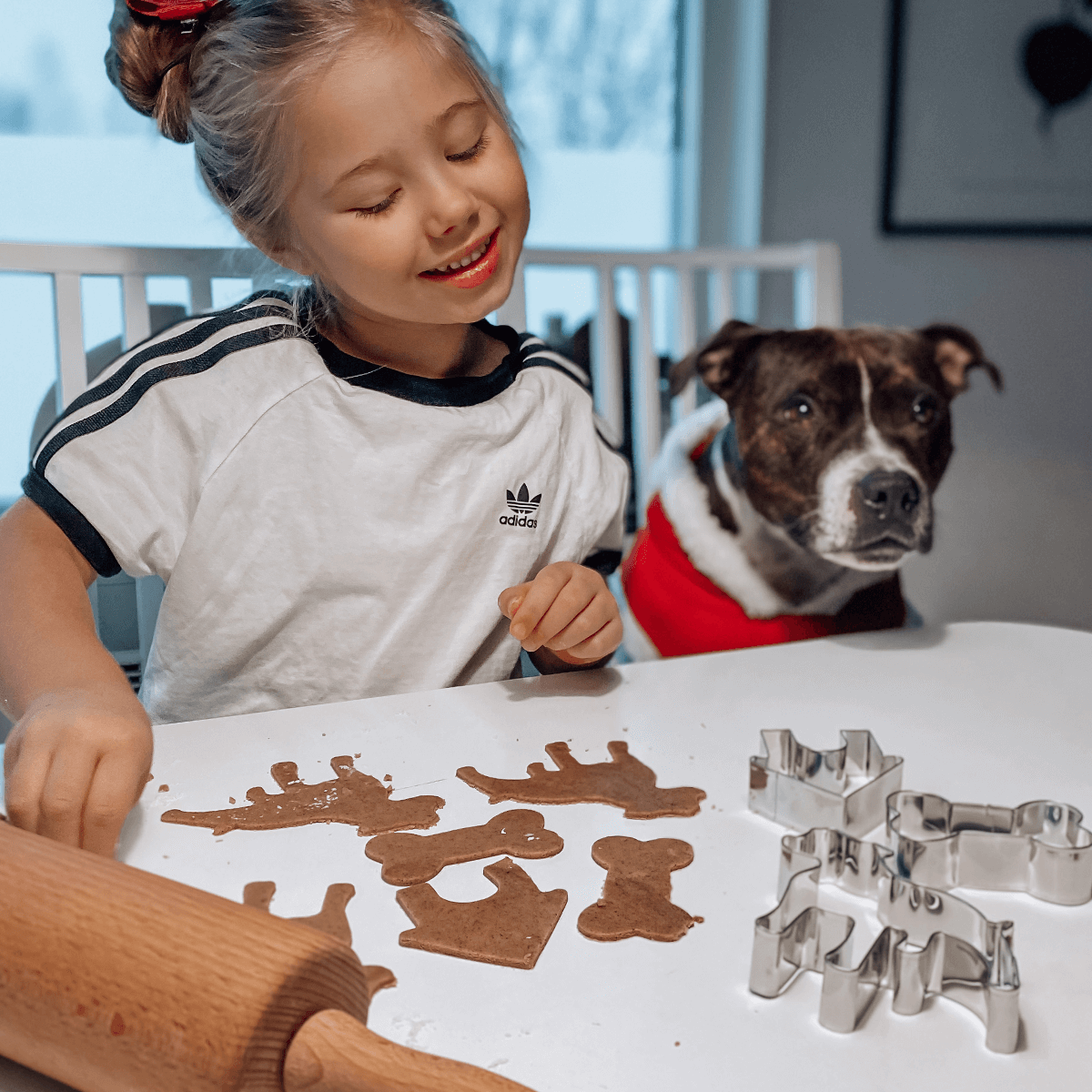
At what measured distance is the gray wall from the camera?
2.09m

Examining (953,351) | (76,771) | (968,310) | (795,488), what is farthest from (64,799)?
(968,310)

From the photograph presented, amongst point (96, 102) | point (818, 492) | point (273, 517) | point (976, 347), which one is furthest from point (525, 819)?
point (96, 102)

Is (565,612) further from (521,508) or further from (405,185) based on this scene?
(405,185)

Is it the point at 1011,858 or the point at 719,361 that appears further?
the point at 719,361

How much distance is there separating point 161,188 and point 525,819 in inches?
51.1

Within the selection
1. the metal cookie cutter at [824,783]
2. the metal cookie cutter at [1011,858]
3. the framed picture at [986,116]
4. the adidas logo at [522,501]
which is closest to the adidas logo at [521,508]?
the adidas logo at [522,501]

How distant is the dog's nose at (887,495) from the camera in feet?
3.14

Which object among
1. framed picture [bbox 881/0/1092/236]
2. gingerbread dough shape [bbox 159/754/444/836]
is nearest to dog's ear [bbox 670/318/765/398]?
gingerbread dough shape [bbox 159/754/444/836]

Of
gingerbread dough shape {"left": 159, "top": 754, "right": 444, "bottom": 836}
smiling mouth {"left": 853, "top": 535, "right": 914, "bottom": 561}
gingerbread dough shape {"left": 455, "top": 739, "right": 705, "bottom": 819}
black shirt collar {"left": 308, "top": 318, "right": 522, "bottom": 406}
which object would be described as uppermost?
black shirt collar {"left": 308, "top": 318, "right": 522, "bottom": 406}

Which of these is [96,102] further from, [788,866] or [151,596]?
[788,866]

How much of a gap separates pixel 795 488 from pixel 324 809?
0.62 meters

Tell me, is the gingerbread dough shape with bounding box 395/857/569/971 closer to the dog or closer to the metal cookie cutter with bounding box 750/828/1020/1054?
the metal cookie cutter with bounding box 750/828/1020/1054

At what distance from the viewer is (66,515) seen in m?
0.75

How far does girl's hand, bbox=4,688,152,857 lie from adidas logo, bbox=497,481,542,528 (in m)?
0.44
